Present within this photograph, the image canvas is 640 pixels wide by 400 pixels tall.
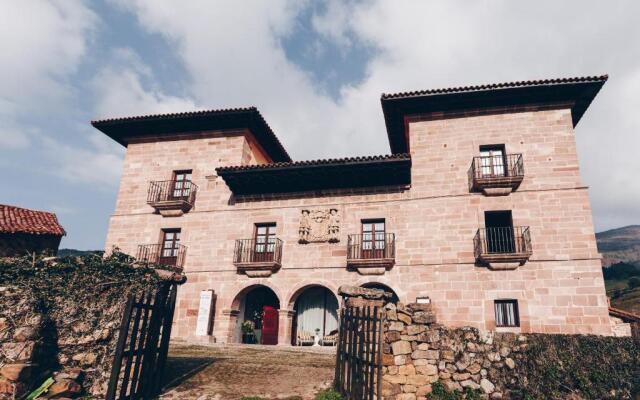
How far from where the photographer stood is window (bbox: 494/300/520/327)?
45.6ft

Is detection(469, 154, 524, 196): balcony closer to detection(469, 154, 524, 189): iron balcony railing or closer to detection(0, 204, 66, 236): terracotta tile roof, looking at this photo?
detection(469, 154, 524, 189): iron balcony railing

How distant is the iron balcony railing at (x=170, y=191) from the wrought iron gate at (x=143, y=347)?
34.6ft

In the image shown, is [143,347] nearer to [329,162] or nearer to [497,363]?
[497,363]

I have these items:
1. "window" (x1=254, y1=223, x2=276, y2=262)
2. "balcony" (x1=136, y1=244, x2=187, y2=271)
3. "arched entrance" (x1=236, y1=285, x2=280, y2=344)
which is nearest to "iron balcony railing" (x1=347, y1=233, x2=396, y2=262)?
"window" (x1=254, y1=223, x2=276, y2=262)

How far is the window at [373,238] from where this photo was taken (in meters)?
15.8

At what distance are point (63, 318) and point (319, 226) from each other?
10453mm

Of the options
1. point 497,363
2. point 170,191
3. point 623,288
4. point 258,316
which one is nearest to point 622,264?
point 623,288

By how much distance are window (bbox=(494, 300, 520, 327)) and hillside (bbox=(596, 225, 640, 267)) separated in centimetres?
6831

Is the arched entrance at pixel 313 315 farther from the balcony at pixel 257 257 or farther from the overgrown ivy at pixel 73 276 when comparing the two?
the overgrown ivy at pixel 73 276

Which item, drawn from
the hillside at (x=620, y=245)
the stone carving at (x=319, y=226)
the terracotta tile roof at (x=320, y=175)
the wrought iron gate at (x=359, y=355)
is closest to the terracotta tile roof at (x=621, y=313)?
the terracotta tile roof at (x=320, y=175)

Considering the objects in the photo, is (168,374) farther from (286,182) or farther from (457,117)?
(457,117)

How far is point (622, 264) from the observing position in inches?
1898

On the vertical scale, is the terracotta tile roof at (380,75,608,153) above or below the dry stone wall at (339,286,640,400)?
above

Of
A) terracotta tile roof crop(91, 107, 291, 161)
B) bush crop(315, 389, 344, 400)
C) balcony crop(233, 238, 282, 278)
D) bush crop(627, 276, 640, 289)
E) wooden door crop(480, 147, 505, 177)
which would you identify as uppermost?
terracotta tile roof crop(91, 107, 291, 161)
